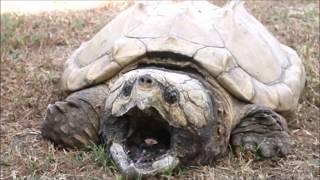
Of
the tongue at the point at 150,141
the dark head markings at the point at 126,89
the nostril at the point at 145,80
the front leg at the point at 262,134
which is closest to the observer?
the nostril at the point at 145,80

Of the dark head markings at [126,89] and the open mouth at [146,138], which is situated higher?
the dark head markings at [126,89]

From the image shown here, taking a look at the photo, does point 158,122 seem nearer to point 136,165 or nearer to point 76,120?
point 136,165

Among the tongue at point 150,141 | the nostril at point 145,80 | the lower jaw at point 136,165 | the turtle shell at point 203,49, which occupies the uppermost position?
the nostril at point 145,80

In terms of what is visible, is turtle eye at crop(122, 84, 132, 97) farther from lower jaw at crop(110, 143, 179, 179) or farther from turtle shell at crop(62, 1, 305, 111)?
turtle shell at crop(62, 1, 305, 111)

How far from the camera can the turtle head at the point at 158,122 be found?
2.87m

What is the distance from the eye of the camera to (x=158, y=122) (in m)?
2.98

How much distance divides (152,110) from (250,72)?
2.63 feet

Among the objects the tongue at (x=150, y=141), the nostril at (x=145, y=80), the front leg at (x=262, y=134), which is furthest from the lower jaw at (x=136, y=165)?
the front leg at (x=262, y=134)

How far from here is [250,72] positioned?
3.49 metres

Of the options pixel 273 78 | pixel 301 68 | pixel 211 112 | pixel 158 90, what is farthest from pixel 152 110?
pixel 301 68

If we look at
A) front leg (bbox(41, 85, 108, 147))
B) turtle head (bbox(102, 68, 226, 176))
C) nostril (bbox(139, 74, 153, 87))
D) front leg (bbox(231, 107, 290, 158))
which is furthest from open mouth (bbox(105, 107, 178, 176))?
front leg (bbox(231, 107, 290, 158))

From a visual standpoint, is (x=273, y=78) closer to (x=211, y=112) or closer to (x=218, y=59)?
(x=218, y=59)

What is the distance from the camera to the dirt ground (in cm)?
313

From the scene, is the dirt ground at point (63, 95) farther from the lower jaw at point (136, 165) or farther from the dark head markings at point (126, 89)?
the dark head markings at point (126, 89)
